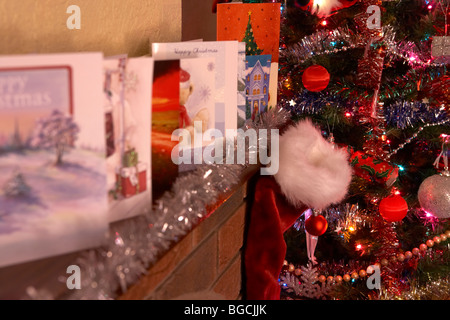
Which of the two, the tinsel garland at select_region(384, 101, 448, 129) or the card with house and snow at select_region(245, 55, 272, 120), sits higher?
the card with house and snow at select_region(245, 55, 272, 120)

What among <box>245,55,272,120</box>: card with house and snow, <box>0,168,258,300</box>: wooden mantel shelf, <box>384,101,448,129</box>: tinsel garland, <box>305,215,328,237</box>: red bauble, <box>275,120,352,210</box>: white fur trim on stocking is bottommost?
<box>305,215,328,237</box>: red bauble

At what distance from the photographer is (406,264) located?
6.59ft

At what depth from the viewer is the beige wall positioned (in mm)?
730

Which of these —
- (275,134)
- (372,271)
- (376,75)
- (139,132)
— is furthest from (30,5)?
(372,271)

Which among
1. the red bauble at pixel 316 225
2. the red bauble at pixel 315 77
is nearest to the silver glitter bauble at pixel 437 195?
the red bauble at pixel 316 225

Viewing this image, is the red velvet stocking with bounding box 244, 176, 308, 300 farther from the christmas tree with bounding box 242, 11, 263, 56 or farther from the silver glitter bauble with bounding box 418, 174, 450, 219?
the silver glitter bauble with bounding box 418, 174, 450, 219

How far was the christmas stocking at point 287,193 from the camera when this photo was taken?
3.43 ft

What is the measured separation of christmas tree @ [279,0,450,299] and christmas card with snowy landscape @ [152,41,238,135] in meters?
0.65

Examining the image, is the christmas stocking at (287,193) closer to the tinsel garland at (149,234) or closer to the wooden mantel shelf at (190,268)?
the wooden mantel shelf at (190,268)

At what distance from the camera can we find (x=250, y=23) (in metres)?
1.26

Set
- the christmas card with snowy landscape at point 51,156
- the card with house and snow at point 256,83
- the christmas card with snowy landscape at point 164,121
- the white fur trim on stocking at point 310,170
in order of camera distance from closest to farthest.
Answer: the christmas card with snowy landscape at point 51,156 → the christmas card with snowy landscape at point 164,121 → the white fur trim on stocking at point 310,170 → the card with house and snow at point 256,83

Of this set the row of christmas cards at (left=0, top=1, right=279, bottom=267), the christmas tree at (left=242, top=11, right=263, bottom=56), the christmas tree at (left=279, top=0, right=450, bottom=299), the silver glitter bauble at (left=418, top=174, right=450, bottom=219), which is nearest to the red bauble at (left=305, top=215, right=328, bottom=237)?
the christmas tree at (left=279, top=0, right=450, bottom=299)

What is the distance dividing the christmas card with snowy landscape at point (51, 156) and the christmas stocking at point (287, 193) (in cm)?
53
